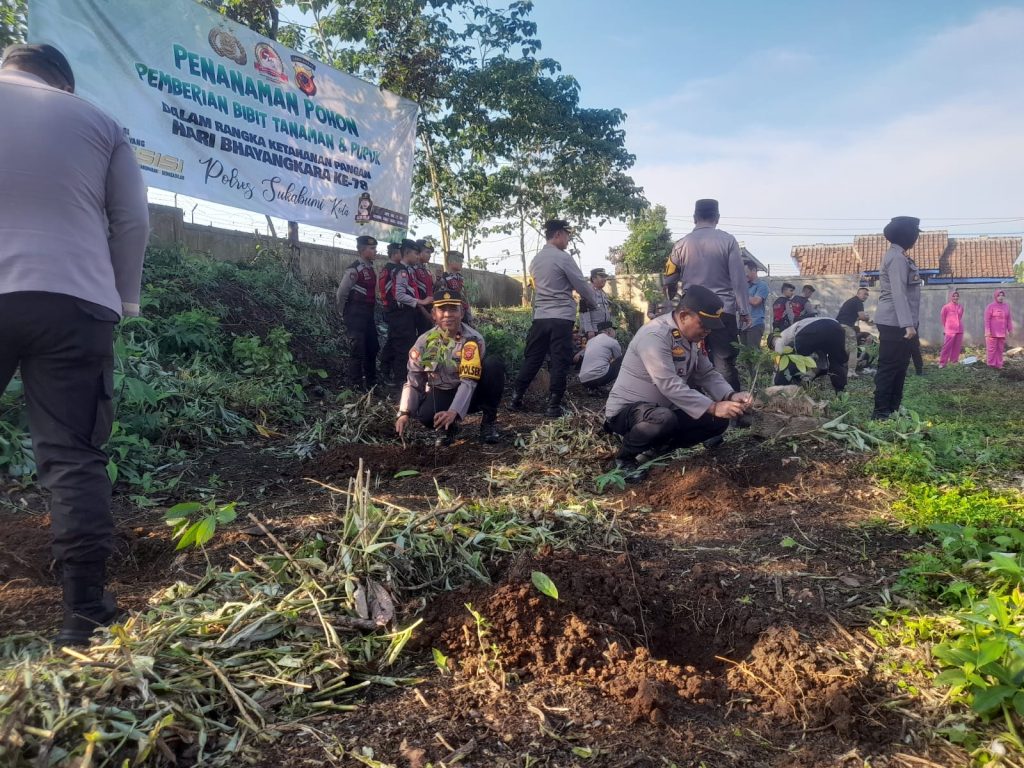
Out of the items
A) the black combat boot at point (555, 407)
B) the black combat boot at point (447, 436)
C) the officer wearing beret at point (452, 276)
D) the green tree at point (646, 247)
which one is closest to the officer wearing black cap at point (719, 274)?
the black combat boot at point (555, 407)

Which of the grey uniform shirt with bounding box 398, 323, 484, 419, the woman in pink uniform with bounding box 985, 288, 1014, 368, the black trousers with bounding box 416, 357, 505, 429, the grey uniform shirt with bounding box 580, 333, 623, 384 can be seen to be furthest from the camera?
the woman in pink uniform with bounding box 985, 288, 1014, 368

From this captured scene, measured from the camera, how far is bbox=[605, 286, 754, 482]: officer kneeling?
3.78 metres

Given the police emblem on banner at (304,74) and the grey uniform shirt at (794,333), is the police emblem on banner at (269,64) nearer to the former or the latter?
the police emblem on banner at (304,74)

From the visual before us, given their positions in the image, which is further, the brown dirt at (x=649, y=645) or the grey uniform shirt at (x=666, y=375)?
the grey uniform shirt at (x=666, y=375)

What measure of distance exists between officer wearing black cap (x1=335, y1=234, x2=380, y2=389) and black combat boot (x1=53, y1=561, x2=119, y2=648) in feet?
16.7

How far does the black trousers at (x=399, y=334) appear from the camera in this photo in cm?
696

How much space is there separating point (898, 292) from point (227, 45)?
7.14 m

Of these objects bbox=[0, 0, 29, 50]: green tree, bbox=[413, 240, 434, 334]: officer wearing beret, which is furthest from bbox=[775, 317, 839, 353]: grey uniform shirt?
bbox=[0, 0, 29, 50]: green tree

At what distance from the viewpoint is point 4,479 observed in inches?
142

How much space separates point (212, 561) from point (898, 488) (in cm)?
328

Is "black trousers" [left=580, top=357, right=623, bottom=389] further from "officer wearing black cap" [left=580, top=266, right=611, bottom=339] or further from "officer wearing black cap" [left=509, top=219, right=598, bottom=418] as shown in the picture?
"officer wearing black cap" [left=580, top=266, right=611, bottom=339]

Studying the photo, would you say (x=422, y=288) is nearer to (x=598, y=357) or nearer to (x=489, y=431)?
(x=598, y=357)

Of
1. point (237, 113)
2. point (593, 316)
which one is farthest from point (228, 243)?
point (593, 316)

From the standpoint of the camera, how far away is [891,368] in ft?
17.1
